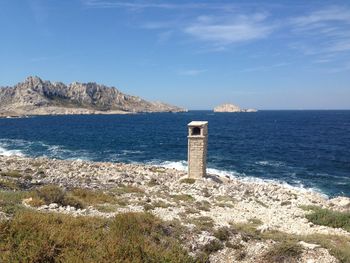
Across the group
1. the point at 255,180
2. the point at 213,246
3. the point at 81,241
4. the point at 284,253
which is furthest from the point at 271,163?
the point at 81,241

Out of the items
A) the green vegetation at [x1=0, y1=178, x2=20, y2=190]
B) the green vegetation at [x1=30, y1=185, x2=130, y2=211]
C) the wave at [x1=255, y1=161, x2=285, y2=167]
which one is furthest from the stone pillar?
the wave at [x1=255, y1=161, x2=285, y2=167]

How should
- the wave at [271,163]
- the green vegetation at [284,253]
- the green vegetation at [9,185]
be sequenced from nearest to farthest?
the green vegetation at [284,253]
the green vegetation at [9,185]
the wave at [271,163]

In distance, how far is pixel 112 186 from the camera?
23.2m

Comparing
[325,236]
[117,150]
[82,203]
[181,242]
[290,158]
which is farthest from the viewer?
[117,150]

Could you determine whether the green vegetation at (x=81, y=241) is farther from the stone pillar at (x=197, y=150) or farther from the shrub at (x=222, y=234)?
the stone pillar at (x=197, y=150)

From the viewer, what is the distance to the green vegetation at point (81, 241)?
8.77m

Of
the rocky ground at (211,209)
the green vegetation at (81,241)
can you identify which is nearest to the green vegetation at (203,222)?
the rocky ground at (211,209)

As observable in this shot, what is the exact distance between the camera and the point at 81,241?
Answer: 31.6ft

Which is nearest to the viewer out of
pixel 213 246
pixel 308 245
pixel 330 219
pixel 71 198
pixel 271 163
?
pixel 213 246

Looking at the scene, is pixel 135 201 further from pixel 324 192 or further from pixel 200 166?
pixel 324 192

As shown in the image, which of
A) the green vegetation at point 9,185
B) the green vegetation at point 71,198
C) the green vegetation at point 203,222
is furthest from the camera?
the green vegetation at point 9,185

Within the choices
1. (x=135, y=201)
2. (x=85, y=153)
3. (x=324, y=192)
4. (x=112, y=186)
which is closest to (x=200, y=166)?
(x=112, y=186)

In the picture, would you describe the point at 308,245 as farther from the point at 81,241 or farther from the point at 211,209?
the point at 81,241

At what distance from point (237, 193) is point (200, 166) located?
17.8 feet
